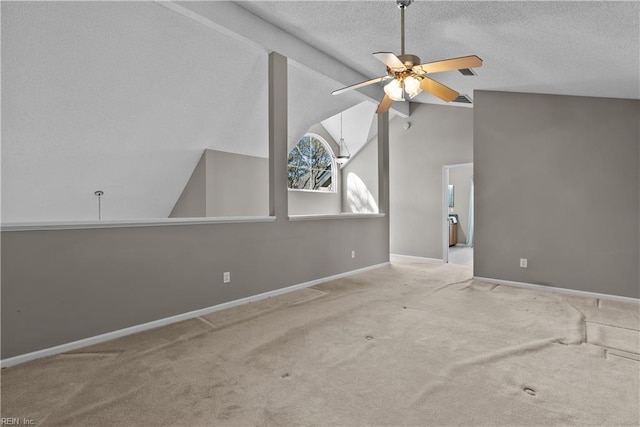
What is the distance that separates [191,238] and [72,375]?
1.36 metres

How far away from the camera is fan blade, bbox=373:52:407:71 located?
2.30 metres

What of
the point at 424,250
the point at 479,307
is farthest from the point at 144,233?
the point at 424,250

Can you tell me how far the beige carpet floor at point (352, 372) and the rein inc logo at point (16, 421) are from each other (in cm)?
3

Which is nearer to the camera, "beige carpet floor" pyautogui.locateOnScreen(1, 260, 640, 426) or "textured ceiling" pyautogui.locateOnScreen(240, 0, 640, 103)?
"beige carpet floor" pyautogui.locateOnScreen(1, 260, 640, 426)

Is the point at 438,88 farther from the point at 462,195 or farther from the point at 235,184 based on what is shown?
the point at 462,195

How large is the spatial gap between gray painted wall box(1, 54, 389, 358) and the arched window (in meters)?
3.43

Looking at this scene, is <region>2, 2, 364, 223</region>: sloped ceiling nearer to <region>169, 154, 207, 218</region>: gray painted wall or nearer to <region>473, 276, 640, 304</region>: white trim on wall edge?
<region>169, 154, 207, 218</region>: gray painted wall

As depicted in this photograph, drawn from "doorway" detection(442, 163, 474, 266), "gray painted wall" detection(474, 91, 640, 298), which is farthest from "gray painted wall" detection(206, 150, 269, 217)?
"doorway" detection(442, 163, 474, 266)

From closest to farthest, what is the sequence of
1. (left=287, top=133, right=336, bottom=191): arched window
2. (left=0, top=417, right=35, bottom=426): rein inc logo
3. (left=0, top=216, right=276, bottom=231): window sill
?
(left=0, top=417, right=35, bottom=426): rein inc logo → (left=0, top=216, right=276, bottom=231): window sill → (left=287, top=133, right=336, bottom=191): arched window

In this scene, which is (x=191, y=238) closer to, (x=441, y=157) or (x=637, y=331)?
(x=637, y=331)

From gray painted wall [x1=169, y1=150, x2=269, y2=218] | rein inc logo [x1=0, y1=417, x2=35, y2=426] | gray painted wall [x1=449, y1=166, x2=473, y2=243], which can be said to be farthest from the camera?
gray painted wall [x1=449, y1=166, x2=473, y2=243]

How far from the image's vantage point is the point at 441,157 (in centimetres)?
639

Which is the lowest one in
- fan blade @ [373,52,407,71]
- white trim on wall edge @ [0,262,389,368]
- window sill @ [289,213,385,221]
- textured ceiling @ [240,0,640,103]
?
white trim on wall edge @ [0,262,389,368]

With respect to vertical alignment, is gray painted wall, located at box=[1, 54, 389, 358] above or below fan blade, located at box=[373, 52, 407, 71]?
below
